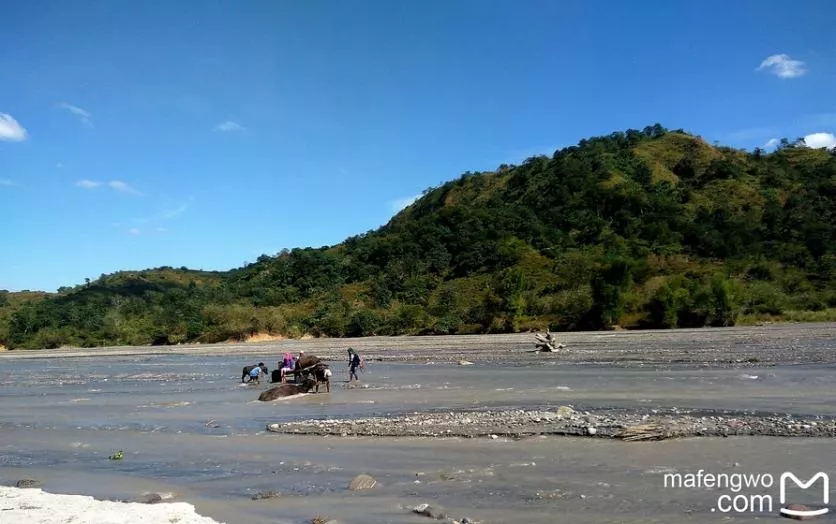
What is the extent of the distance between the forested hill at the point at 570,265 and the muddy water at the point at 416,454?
4244cm

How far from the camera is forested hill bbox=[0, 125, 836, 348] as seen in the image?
67.0 metres

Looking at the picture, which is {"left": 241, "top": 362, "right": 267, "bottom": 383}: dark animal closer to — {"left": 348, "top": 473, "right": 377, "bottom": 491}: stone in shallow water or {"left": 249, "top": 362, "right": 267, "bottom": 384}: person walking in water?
{"left": 249, "top": 362, "right": 267, "bottom": 384}: person walking in water

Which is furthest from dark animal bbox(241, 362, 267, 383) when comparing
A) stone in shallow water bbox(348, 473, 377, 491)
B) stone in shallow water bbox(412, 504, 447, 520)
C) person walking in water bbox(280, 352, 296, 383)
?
stone in shallow water bbox(412, 504, 447, 520)

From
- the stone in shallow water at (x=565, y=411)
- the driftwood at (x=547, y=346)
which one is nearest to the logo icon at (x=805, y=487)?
the stone in shallow water at (x=565, y=411)

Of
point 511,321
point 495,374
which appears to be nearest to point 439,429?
point 495,374

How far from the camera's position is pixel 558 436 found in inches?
540

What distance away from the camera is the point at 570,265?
75.8 m

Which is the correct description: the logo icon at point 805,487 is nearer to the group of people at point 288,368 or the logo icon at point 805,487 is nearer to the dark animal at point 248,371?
the group of people at point 288,368

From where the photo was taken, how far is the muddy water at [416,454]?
9.64 meters

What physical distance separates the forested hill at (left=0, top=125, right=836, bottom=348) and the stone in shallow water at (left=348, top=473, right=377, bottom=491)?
56.0 metres

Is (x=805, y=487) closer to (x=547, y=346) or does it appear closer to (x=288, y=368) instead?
(x=288, y=368)

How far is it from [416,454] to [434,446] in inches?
28.2

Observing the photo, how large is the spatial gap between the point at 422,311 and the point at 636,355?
4628 cm

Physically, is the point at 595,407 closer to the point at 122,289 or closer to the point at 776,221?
the point at 776,221
